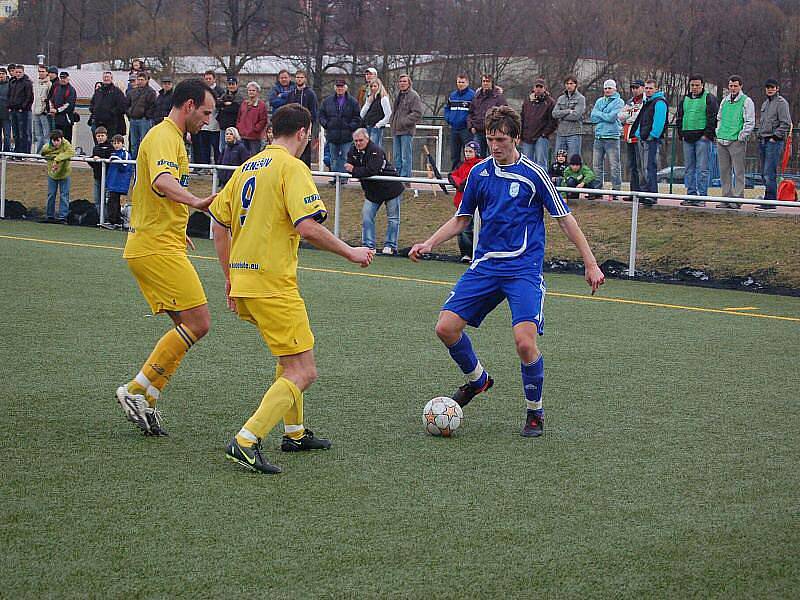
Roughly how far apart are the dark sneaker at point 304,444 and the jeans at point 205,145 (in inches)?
601

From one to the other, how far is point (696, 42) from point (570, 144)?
26.9m

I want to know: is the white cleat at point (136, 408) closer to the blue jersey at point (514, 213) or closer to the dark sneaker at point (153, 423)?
the dark sneaker at point (153, 423)

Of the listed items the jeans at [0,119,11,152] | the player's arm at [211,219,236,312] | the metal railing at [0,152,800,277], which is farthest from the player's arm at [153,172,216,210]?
the jeans at [0,119,11,152]

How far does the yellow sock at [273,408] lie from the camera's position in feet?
17.9

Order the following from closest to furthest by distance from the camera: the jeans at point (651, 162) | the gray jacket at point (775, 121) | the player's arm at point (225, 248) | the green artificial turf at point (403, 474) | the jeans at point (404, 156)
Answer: the green artificial turf at point (403, 474)
the player's arm at point (225, 248)
the gray jacket at point (775, 121)
the jeans at point (651, 162)
the jeans at point (404, 156)

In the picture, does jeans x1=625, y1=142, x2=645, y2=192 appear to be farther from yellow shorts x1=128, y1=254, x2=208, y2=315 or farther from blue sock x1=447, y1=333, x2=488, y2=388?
yellow shorts x1=128, y1=254, x2=208, y2=315

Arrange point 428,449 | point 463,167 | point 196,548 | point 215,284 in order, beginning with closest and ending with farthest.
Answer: point 196,548 → point 428,449 → point 215,284 → point 463,167

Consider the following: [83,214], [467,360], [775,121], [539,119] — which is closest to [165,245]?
[467,360]

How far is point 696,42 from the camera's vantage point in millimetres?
42188

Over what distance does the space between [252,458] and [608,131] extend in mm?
13036

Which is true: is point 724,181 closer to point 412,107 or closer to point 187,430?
point 412,107

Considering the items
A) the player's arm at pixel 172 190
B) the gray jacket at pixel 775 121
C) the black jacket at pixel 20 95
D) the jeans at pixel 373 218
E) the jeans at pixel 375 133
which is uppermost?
the black jacket at pixel 20 95

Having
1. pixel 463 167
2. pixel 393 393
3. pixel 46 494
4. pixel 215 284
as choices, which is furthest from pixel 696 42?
pixel 46 494

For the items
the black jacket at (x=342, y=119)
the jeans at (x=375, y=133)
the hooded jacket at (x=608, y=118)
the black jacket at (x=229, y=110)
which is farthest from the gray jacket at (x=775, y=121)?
the black jacket at (x=229, y=110)
